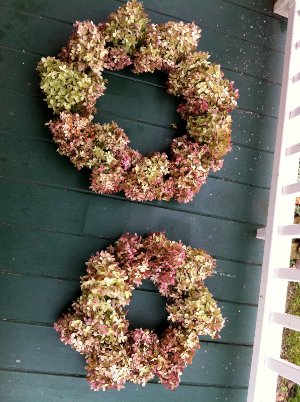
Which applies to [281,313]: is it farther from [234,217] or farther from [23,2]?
[23,2]

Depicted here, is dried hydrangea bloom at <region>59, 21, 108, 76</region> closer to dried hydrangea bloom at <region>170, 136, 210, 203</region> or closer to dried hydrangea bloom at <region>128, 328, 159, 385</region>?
dried hydrangea bloom at <region>170, 136, 210, 203</region>

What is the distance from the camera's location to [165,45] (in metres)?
2.43

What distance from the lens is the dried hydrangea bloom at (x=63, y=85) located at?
7.41ft

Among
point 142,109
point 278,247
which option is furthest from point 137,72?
point 278,247

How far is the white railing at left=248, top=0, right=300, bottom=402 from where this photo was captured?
248 cm

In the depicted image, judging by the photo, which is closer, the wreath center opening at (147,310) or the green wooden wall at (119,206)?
the green wooden wall at (119,206)

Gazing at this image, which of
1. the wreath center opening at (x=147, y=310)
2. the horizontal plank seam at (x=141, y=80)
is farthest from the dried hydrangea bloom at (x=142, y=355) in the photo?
the horizontal plank seam at (x=141, y=80)

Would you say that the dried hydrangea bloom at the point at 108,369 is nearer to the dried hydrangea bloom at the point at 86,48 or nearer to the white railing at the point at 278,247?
the white railing at the point at 278,247

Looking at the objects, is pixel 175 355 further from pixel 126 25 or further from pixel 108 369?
pixel 126 25

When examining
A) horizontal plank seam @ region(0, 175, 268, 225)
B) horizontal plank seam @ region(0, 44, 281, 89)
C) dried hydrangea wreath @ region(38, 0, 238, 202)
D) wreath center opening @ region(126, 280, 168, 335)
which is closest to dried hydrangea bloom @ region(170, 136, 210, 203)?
dried hydrangea wreath @ region(38, 0, 238, 202)

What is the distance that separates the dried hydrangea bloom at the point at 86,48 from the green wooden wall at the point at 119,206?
215mm

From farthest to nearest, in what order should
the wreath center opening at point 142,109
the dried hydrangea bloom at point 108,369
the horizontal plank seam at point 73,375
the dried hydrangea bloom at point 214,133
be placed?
the wreath center opening at point 142,109, the dried hydrangea bloom at point 214,133, the horizontal plank seam at point 73,375, the dried hydrangea bloom at point 108,369

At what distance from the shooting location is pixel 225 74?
2.78 metres

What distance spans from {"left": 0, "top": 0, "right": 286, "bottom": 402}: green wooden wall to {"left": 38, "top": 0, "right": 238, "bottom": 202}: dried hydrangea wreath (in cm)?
14
